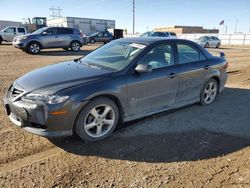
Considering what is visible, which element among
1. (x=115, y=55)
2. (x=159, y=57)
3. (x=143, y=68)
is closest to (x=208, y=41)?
(x=159, y=57)

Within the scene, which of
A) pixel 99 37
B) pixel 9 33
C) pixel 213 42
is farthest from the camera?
pixel 99 37

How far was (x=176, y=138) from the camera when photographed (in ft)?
12.4

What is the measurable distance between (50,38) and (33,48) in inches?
51.2

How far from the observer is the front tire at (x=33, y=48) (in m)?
14.9

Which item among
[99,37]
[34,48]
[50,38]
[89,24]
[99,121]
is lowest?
[99,121]

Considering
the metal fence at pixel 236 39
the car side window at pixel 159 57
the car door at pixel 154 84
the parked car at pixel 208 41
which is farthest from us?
the metal fence at pixel 236 39

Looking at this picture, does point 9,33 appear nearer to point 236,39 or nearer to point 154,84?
point 154,84

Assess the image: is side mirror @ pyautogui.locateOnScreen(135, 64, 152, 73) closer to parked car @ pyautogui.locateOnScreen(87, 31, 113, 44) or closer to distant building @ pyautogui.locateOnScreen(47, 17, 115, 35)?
parked car @ pyautogui.locateOnScreen(87, 31, 113, 44)

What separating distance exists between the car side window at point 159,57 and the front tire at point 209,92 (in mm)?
1287

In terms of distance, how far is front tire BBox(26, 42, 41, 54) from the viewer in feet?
48.7

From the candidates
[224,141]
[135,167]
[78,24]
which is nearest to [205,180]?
[135,167]

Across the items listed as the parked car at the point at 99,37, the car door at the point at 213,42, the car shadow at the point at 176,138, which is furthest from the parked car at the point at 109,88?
the parked car at the point at 99,37

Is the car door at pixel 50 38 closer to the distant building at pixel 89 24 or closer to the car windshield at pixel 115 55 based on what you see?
the car windshield at pixel 115 55

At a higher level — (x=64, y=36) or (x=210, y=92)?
(x=64, y=36)
